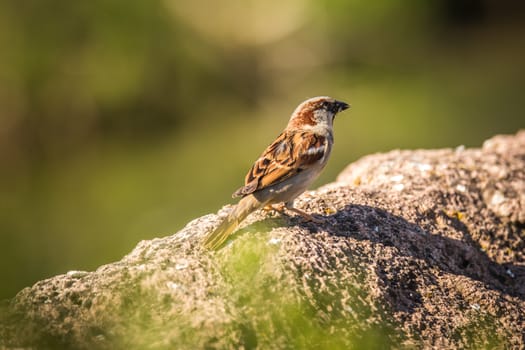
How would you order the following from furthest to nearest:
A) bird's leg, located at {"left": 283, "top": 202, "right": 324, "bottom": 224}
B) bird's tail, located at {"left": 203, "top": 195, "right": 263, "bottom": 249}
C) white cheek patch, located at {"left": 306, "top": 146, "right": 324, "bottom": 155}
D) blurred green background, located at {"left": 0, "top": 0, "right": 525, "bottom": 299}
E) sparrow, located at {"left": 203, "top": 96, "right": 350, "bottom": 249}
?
1. blurred green background, located at {"left": 0, "top": 0, "right": 525, "bottom": 299}
2. white cheek patch, located at {"left": 306, "top": 146, "right": 324, "bottom": 155}
3. bird's leg, located at {"left": 283, "top": 202, "right": 324, "bottom": 224}
4. sparrow, located at {"left": 203, "top": 96, "right": 350, "bottom": 249}
5. bird's tail, located at {"left": 203, "top": 195, "right": 263, "bottom": 249}

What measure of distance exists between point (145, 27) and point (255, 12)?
3882mm

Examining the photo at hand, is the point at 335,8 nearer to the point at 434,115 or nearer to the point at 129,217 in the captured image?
the point at 434,115

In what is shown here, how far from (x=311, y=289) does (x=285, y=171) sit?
0.92 m

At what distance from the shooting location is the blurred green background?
34.6ft

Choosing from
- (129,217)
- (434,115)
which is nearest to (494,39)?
(434,115)

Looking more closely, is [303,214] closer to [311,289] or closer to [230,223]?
[230,223]

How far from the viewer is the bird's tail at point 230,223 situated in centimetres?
396

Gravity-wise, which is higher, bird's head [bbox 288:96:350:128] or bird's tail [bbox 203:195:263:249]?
bird's head [bbox 288:96:350:128]

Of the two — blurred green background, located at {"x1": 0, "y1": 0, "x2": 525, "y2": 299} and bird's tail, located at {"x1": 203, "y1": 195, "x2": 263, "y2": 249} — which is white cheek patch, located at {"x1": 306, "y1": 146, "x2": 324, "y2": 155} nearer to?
bird's tail, located at {"x1": 203, "y1": 195, "x2": 263, "y2": 249}

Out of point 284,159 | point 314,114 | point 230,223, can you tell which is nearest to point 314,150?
point 284,159

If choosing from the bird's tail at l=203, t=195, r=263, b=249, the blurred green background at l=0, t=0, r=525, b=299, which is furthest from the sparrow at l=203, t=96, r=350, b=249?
the blurred green background at l=0, t=0, r=525, b=299

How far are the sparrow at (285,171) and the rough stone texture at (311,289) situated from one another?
9 centimetres

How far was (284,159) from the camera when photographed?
450 cm

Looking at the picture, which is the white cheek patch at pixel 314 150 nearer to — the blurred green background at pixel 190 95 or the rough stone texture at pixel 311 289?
the rough stone texture at pixel 311 289
